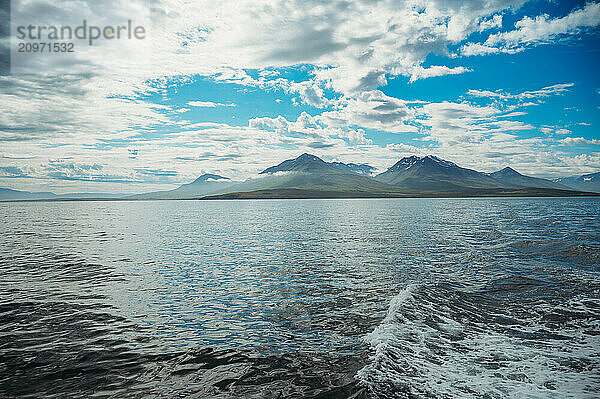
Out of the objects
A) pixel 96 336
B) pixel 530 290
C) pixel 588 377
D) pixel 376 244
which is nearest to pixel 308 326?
pixel 96 336

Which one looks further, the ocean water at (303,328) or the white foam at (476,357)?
the ocean water at (303,328)

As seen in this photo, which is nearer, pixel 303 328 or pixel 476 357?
pixel 476 357

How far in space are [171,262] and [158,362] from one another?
25.2 meters

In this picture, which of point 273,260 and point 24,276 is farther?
point 273,260

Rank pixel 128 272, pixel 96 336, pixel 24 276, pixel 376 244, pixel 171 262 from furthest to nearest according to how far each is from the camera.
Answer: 1. pixel 376 244
2. pixel 171 262
3. pixel 128 272
4. pixel 24 276
5. pixel 96 336

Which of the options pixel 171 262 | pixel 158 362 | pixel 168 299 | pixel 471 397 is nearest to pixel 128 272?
pixel 171 262

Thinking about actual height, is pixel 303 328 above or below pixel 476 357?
below

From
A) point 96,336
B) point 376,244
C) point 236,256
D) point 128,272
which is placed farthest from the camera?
point 376,244

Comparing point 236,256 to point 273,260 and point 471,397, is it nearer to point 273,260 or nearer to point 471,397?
point 273,260

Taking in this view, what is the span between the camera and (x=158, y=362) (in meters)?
13.9

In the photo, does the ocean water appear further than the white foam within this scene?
Yes

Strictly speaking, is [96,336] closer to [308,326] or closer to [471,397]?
[308,326]

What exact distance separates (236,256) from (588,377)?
33.7m

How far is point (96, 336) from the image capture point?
16.7 m
